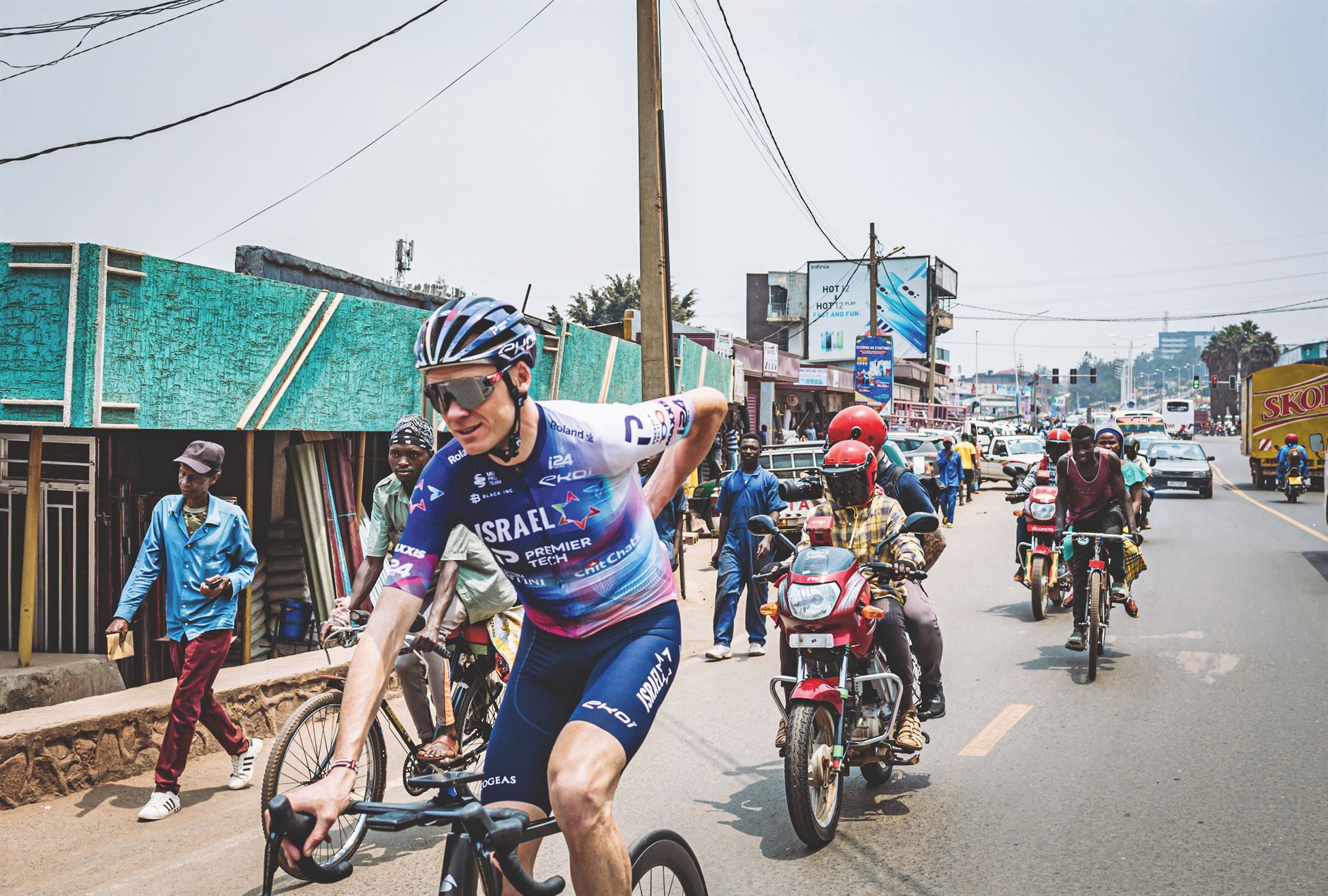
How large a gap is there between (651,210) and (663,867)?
9.37 m

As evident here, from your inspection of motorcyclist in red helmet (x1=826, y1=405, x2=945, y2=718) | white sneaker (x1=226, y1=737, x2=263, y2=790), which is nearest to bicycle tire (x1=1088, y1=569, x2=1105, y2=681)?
motorcyclist in red helmet (x1=826, y1=405, x2=945, y2=718)

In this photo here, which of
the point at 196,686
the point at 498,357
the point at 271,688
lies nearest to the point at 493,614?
the point at 196,686

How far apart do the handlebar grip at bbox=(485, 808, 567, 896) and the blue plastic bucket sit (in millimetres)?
8232

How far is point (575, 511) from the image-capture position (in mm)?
2953

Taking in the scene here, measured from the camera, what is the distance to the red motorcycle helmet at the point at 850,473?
5.96 metres

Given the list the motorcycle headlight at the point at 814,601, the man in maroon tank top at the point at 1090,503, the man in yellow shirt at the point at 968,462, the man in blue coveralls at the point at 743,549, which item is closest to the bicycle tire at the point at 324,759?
the motorcycle headlight at the point at 814,601

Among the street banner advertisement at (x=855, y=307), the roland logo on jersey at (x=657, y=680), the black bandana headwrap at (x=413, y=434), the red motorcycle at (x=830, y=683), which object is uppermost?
the street banner advertisement at (x=855, y=307)

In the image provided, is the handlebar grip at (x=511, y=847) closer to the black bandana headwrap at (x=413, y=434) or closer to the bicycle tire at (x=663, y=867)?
the bicycle tire at (x=663, y=867)

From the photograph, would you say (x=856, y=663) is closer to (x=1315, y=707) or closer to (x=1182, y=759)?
(x=1182, y=759)

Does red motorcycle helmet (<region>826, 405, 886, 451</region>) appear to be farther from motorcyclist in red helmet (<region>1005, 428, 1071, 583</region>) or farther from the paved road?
motorcyclist in red helmet (<region>1005, 428, 1071, 583</region>)

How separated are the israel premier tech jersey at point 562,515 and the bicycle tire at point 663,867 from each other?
0.59m

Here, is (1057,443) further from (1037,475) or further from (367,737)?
(367,737)

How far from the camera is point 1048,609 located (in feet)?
41.1

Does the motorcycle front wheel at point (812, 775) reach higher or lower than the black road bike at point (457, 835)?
lower
